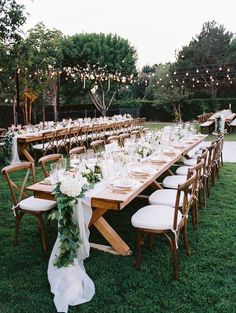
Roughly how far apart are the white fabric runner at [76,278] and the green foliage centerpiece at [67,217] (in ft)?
0.22

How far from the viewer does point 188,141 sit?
7.30 meters

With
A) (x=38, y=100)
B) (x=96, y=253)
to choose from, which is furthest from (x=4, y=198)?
(x=38, y=100)

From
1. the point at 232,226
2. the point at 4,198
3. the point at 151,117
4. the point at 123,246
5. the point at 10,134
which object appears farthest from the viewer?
the point at 151,117

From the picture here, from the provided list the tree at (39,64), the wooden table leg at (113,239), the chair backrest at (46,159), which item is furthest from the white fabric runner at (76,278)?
the tree at (39,64)

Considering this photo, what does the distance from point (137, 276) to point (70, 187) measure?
1.10 m

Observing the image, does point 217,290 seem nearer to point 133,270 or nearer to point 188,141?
point 133,270

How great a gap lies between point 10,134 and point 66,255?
627cm

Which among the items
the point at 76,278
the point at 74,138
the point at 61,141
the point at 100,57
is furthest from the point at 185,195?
the point at 100,57

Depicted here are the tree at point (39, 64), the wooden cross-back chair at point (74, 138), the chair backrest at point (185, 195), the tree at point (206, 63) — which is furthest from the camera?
the tree at point (206, 63)

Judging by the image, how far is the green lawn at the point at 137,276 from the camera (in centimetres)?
287

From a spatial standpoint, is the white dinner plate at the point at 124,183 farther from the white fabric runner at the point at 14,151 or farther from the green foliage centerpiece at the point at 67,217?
the white fabric runner at the point at 14,151

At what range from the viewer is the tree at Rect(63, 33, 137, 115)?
20.9 meters

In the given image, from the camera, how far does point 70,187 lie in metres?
2.98

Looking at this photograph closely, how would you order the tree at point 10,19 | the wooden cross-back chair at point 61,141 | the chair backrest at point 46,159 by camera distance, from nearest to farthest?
the chair backrest at point 46,159
the tree at point 10,19
the wooden cross-back chair at point 61,141
